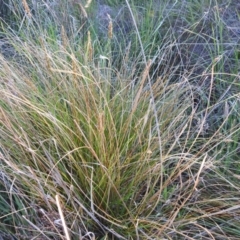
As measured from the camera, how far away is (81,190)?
1.46m

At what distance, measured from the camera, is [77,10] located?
92.8 inches

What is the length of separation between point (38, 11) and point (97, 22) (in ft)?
0.82

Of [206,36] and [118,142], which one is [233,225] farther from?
[206,36]

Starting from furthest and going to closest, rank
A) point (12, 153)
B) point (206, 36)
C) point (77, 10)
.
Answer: point (77, 10), point (206, 36), point (12, 153)

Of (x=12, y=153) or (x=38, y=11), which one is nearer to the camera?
(x=12, y=153)

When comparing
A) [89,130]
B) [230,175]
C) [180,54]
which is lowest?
[230,175]

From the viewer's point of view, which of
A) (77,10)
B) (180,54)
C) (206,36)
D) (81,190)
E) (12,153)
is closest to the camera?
(81,190)

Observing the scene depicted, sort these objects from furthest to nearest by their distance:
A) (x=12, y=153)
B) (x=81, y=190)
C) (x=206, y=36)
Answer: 1. (x=206, y=36)
2. (x=12, y=153)
3. (x=81, y=190)

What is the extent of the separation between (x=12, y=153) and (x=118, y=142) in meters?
0.31

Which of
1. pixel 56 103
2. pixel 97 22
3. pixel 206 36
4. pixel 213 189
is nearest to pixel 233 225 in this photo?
pixel 213 189

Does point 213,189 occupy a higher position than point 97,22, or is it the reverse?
point 97,22

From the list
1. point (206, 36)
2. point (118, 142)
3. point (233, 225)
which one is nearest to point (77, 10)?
point (206, 36)

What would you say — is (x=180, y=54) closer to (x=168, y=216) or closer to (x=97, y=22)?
(x=97, y=22)

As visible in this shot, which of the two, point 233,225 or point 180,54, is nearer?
point 233,225
